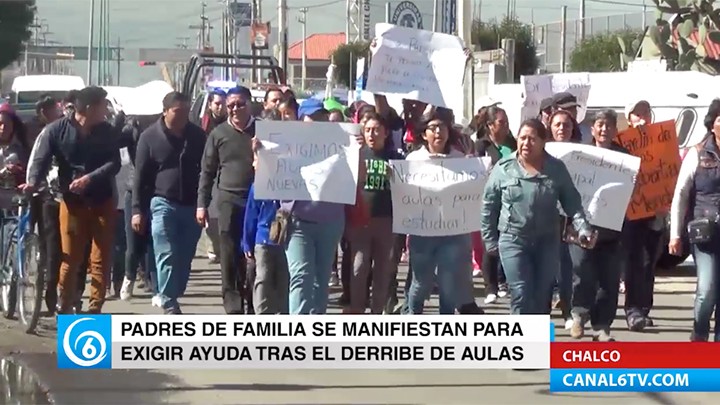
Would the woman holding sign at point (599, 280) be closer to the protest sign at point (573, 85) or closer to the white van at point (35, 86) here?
the protest sign at point (573, 85)

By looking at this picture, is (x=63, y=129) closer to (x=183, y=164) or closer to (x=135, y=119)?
(x=183, y=164)

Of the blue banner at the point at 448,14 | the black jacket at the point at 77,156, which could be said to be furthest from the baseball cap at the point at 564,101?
the blue banner at the point at 448,14

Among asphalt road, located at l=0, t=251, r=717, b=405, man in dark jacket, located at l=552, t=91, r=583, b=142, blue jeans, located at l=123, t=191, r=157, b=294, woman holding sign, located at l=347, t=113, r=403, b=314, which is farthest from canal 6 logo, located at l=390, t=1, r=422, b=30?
asphalt road, located at l=0, t=251, r=717, b=405

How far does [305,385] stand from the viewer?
27.5ft

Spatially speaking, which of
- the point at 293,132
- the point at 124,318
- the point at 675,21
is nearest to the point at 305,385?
the point at 124,318

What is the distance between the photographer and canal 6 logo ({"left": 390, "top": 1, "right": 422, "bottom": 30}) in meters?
34.8

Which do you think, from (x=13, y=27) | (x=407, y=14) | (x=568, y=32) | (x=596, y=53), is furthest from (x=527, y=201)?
(x=568, y=32)

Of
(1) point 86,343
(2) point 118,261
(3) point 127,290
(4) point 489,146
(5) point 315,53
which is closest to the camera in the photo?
(1) point 86,343

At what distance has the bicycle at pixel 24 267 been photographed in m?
10.3

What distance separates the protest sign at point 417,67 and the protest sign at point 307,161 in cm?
184

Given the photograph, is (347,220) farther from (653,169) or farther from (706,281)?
(653,169)

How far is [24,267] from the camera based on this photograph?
10445mm

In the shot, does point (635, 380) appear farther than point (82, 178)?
No

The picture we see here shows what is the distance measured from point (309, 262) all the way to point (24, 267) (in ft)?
8.80
